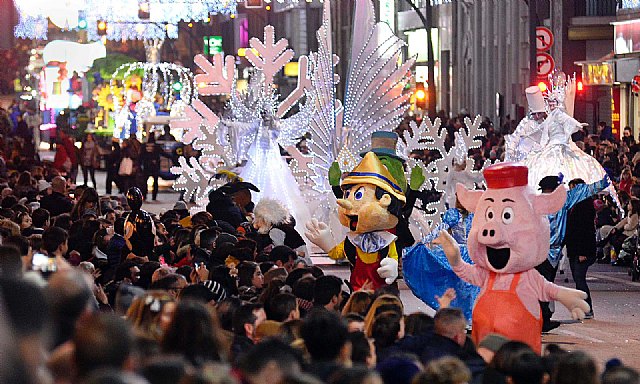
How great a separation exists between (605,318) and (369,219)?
3932 mm

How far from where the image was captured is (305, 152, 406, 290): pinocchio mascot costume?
41.1ft

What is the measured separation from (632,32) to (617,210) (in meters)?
11.9

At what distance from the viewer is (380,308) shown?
8.63m

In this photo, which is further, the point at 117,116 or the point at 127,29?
the point at 127,29

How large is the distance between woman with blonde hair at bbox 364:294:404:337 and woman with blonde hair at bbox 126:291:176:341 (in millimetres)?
1639

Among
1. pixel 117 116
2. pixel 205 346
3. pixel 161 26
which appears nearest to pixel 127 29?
pixel 161 26

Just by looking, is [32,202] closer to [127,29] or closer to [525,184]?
[525,184]

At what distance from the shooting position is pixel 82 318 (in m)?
5.39

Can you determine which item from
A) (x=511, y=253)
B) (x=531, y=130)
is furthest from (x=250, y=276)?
(x=531, y=130)

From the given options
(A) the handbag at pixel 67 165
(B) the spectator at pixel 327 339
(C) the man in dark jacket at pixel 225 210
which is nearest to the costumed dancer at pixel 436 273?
(C) the man in dark jacket at pixel 225 210

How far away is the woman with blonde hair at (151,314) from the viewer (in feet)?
23.1

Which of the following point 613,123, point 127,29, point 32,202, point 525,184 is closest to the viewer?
point 525,184

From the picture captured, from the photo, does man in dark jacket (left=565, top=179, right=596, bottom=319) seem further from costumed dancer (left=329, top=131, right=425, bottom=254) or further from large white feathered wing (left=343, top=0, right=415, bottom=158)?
large white feathered wing (left=343, top=0, right=415, bottom=158)

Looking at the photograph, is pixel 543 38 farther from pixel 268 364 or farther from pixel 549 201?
pixel 268 364
